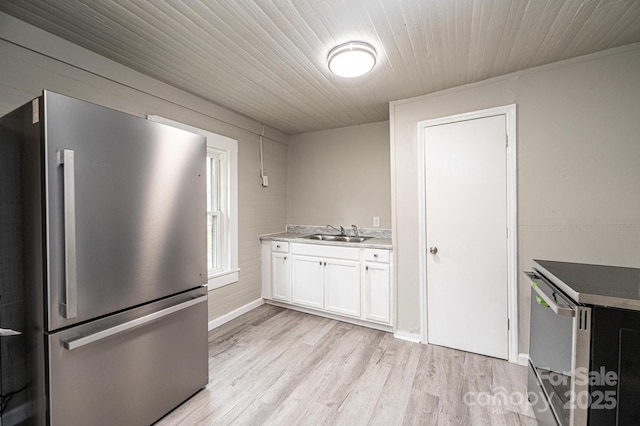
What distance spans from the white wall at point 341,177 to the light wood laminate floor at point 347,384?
160cm

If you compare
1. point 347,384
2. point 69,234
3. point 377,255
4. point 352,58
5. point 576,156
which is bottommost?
point 347,384

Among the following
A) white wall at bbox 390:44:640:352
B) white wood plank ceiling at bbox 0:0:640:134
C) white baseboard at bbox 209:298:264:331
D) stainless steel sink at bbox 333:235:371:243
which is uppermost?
white wood plank ceiling at bbox 0:0:640:134

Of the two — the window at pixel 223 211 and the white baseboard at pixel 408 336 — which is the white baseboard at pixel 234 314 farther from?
the white baseboard at pixel 408 336

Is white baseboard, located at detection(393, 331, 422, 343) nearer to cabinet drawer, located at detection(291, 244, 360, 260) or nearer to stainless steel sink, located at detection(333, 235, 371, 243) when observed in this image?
cabinet drawer, located at detection(291, 244, 360, 260)

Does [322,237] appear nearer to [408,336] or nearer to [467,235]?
[408,336]

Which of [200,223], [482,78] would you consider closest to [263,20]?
[200,223]

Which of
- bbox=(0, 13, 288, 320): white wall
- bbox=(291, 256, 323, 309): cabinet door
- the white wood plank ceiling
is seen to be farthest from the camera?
bbox=(291, 256, 323, 309): cabinet door

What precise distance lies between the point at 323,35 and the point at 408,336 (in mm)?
2698

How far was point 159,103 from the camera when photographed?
2.36 m

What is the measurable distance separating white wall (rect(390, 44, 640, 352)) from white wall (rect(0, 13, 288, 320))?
2425 mm

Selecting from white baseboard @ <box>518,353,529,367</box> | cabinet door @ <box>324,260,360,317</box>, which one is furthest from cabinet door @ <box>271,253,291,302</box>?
white baseboard @ <box>518,353,529,367</box>

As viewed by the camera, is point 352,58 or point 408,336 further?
point 408,336

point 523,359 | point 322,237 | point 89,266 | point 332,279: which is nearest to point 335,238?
point 322,237

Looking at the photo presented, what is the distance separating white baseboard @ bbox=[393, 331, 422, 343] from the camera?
2.60 m
